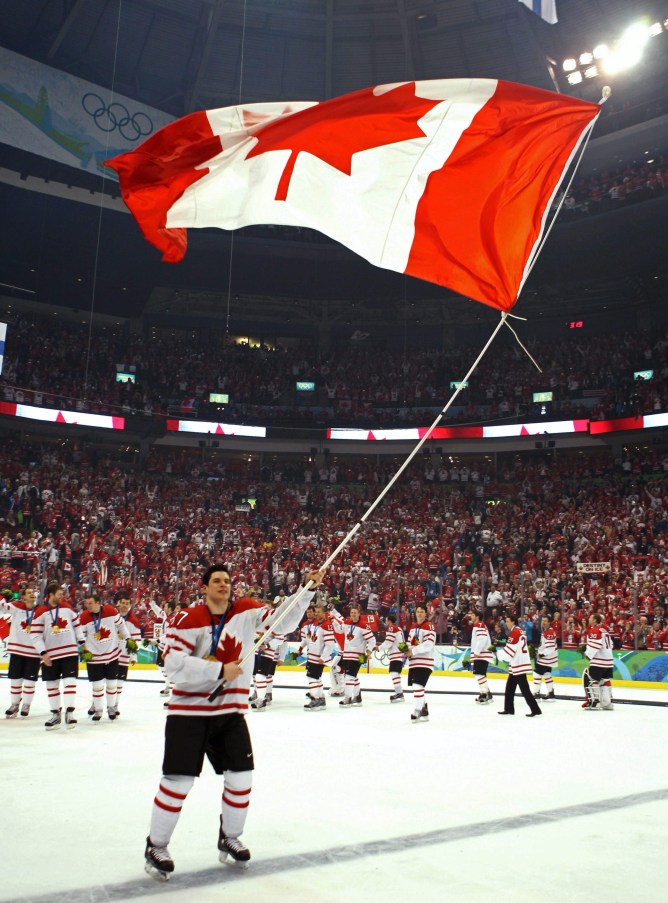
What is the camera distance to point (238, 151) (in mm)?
8703

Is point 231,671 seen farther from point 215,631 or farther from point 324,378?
point 324,378

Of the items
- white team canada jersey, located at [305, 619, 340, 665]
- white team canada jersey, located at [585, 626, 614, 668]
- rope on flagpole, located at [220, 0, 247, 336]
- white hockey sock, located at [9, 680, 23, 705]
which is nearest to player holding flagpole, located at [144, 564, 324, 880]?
white hockey sock, located at [9, 680, 23, 705]

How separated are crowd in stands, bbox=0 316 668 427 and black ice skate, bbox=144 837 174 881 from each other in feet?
110

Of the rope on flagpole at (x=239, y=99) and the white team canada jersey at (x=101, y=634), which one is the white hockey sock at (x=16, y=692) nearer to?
the white team canada jersey at (x=101, y=634)

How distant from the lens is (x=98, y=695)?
13289 mm

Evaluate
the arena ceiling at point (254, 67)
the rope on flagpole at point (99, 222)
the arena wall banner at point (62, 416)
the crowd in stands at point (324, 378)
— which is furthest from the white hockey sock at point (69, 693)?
the arena ceiling at point (254, 67)

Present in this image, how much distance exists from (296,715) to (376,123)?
1045cm

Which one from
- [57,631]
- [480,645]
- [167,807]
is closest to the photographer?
[167,807]

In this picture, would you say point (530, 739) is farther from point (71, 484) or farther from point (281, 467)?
point (281, 467)

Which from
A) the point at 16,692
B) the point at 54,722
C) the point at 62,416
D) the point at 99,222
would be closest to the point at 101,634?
the point at 54,722

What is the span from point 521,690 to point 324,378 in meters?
30.2

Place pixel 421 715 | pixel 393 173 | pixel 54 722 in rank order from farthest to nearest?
pixel 421 715, pixel 54 722, pixel 393 173

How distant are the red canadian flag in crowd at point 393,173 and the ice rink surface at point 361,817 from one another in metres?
4.56

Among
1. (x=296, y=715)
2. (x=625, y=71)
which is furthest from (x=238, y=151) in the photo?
(x=625, y=71)
